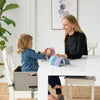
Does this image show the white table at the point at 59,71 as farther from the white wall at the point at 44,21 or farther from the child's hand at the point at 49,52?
the white wall at the point at 44,21

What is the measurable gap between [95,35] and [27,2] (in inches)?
55.1

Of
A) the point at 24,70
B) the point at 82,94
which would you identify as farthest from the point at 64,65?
the point at 82,94

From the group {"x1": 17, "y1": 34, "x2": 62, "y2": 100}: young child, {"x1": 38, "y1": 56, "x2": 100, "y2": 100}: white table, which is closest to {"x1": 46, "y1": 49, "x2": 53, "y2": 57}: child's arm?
{"x1": 17, "y1": 34, "x2": 62, "y2": 100}: young child

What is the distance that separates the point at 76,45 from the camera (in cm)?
266

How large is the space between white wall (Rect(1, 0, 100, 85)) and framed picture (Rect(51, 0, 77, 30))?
0.08 m

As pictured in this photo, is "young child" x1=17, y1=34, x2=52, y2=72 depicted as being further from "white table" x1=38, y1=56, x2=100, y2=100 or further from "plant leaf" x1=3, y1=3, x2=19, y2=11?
"plant leaf" x1=3, y1=3, x2=19, y2=11

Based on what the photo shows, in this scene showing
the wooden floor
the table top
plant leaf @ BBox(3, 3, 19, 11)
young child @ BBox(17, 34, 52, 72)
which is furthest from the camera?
plant leaf @ BBox(3, 3, 19, 11)

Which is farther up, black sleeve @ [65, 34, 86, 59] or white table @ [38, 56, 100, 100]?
black sleeve @ [65, 34, 86, 59]

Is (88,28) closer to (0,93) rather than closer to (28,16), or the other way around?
(28,16)

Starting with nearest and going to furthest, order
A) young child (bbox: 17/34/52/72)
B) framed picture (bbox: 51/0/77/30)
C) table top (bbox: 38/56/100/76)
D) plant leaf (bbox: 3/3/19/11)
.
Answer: table top (bbox: 38/56/100/76) < young child (bbox: 17/34/52/72) < plant leaf (bbox: 3/3/19/11) < framed picture (bbox: 51/0/77/30)

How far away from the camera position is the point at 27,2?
418cm

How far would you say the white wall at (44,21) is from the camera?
4180 mm

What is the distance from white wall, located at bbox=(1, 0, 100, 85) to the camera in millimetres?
4180

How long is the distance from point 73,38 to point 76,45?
9cm
